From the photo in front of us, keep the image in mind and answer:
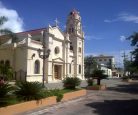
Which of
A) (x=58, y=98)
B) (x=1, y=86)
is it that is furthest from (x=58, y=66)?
(x=1, y=86)

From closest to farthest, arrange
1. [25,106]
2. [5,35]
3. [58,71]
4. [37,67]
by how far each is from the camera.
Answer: [25,106] < [5,35] < [37,67] < [58,71]

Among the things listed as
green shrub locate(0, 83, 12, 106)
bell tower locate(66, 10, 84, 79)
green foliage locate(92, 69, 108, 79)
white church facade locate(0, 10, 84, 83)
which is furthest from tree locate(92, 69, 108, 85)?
bell tower locate(66, 10, 84, 79)

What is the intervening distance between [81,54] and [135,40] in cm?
2032

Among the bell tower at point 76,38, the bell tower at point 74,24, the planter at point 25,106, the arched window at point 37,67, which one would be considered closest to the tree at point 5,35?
the arched window at point 37,67

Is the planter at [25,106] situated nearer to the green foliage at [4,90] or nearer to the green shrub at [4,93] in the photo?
the green shrub at [4,93]

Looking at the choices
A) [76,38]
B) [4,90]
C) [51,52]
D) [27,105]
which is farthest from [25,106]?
[76,38]

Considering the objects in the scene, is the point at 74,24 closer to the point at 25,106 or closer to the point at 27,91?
the point at 27,91

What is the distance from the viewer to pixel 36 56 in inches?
1532

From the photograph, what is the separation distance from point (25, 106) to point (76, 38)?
3932 centimetres

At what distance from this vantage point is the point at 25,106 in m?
13.3

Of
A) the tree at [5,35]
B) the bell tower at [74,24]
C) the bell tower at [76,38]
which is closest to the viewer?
the tree at [5,35]

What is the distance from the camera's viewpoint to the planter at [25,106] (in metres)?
11.7

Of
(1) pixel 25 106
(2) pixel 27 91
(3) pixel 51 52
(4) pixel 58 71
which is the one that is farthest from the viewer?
(4) pixel 58 71

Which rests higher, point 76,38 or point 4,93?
point 76,38
